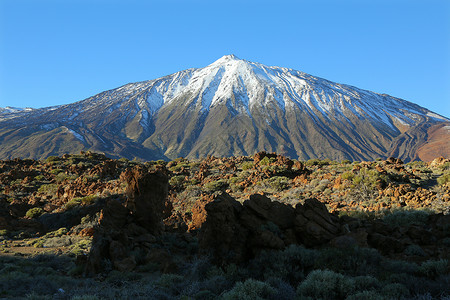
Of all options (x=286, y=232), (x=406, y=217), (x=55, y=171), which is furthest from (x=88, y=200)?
(x=406, y=217)

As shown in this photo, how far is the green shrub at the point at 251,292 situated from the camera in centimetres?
538

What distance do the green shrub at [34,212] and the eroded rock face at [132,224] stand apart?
8.21 meters

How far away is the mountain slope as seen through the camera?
396ft

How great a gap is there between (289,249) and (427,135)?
528 feet

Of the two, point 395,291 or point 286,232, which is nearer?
point 395,291

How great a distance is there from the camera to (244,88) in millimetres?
174875

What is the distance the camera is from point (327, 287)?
5.48 meters

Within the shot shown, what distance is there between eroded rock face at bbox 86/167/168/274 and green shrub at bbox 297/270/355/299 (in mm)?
4593

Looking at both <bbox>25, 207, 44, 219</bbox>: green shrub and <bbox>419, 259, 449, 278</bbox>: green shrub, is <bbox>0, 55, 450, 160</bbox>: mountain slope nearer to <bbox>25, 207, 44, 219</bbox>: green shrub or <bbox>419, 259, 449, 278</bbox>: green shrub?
<bbox>25, 207, 44, 219</bbox>: green shrub

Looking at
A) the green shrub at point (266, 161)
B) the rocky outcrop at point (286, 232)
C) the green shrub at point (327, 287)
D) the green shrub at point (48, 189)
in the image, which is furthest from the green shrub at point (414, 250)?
the green shrub at point (48, 189)

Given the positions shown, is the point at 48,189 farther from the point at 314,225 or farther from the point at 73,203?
the point at 314,225

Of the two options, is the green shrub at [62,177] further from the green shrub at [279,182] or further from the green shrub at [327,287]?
the green shrub at [327,287]

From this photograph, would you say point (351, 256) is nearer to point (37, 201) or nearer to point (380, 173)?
point (380, 173)

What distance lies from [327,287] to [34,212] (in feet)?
52.1
